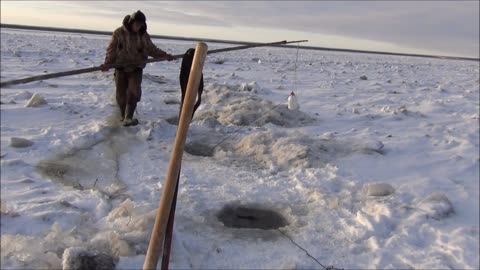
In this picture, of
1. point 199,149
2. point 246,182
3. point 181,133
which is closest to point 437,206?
point 246,182

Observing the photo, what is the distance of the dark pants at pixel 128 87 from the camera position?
611 centimetres

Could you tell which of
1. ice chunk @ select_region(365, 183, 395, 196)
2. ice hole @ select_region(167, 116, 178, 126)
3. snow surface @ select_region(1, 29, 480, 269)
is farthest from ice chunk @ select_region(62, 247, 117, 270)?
ice hole @ select_region(167, 116, 178, 126)

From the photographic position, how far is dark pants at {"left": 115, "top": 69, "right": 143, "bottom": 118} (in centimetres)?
611

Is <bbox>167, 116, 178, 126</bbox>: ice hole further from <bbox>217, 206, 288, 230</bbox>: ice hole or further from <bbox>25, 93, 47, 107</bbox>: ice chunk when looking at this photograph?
<bbox>217, 206, 288, 230</bbox>: ice hole

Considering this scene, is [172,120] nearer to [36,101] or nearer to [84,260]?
[36,101]

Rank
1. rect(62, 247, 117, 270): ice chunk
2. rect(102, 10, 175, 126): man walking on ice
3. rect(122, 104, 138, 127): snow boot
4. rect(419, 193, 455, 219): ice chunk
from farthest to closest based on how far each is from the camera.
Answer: rect(122, 104, 138, 127): snow boot < rect(102, 10, 175, 126): man walking on ice < rect(419, 193, 455, 219): ice chunk < rect(62, 247, 117, 270): ice chunk

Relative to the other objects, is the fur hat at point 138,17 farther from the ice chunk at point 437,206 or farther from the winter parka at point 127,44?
the ice chunk at point 437,206

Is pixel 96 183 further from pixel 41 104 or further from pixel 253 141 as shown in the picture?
pixel 41 104

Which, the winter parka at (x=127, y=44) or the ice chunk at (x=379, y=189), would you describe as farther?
the winter parka at (x=127, y=44)

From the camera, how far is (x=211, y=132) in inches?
239

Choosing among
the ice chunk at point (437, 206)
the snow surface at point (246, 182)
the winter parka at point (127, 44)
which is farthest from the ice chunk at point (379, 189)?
the winter parka at point (127, 44)

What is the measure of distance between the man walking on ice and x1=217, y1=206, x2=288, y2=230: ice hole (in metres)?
2.66

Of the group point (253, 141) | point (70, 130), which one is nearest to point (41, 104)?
point (70, 130)

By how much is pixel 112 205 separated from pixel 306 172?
2.07m
